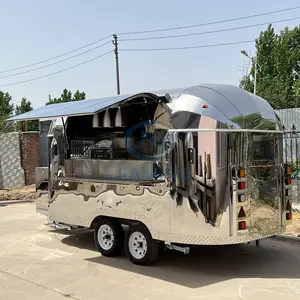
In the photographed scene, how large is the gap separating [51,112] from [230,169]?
3596 mm

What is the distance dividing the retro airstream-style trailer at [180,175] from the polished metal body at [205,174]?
1cm

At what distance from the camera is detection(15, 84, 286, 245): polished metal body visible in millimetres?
6727

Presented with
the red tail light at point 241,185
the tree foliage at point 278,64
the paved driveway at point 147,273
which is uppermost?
the tree foliage at point 278,64

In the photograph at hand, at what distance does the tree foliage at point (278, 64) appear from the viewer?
144 ft

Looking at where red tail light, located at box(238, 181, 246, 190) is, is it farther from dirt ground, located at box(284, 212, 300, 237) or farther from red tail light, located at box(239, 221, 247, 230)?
dirt ground, located at box(284, 212, 300, 237)

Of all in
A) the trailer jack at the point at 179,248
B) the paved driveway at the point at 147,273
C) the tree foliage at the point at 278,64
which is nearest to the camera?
the paved driveway at the point at 147,273

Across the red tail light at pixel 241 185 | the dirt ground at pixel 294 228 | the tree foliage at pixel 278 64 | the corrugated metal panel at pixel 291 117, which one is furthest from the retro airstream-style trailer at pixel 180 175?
the tree foliage at pixel 278 64

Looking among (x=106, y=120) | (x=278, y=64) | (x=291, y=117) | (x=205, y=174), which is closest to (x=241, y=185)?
(x=205, y=174)

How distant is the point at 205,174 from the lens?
6.73 meters

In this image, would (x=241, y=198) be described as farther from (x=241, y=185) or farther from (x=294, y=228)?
(x=294, y=228)

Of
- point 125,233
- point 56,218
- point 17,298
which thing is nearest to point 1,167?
point 56,218

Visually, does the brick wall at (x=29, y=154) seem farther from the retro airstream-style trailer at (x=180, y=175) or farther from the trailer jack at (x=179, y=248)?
the trailer jack at (x=179, y=248)

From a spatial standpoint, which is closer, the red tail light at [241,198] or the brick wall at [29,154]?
the red tail light at [241,198]

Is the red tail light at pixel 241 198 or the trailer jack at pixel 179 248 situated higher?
the red tail light at pixel 241 198
